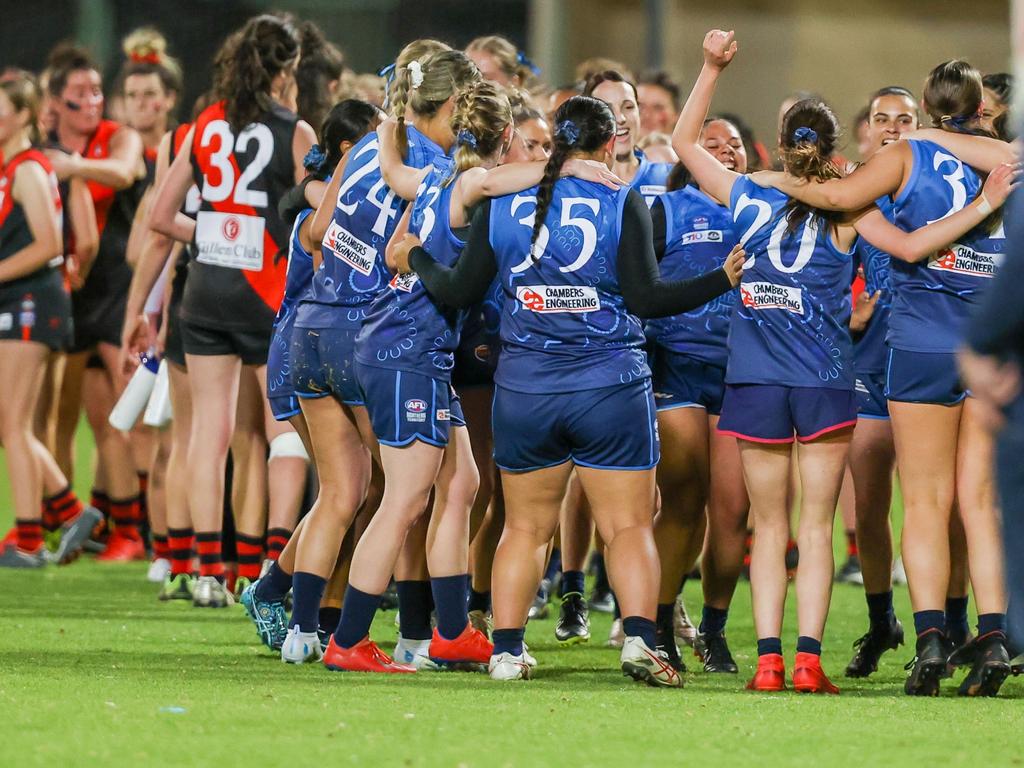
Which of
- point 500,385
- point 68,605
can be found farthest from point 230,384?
point 500,385

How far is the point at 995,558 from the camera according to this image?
584 centimetres

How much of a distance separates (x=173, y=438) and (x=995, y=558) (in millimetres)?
4190

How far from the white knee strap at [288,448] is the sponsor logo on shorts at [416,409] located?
1.86 metres

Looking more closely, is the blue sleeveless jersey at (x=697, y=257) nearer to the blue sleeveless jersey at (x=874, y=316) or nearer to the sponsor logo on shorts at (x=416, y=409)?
the blue sleeveless jersey at (x=874, y=316)

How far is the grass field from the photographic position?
449 cm

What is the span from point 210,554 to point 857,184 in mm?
3751

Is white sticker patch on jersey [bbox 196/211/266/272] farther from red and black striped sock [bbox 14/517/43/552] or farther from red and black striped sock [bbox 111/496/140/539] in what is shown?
red and black striped sock [bbox 111/496/140/539]

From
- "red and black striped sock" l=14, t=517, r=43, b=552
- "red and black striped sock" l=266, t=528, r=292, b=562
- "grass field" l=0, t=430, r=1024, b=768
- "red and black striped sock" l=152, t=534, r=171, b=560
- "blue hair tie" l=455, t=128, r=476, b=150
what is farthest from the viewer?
"red and black striped sock" l=14, t=517, r=43, b=552

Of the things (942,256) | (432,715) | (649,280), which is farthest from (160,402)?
(942,256)

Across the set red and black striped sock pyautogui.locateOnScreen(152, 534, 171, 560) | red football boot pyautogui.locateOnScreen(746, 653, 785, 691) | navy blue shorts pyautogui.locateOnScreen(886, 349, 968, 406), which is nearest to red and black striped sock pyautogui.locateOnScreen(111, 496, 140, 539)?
red and black striped sock pyautogui.locateOnScreen(152, 534, 171, 560)

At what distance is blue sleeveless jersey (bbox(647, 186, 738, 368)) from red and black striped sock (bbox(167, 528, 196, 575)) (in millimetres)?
2887

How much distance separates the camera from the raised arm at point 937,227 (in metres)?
5.65

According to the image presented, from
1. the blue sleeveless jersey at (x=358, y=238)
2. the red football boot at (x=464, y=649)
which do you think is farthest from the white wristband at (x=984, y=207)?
the red football boot at (x=464, y=649)

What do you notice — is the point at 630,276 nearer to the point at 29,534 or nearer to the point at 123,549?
the point at 29,534
